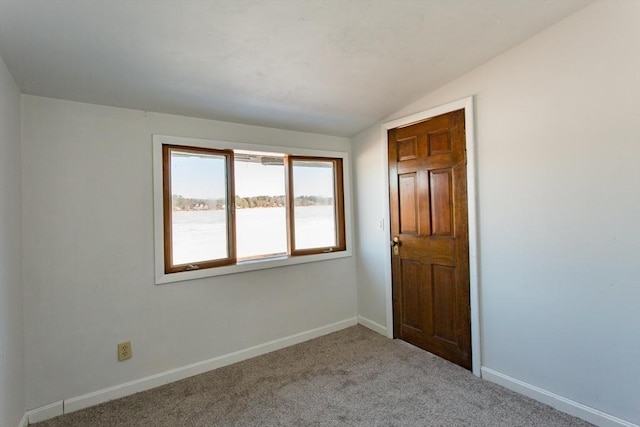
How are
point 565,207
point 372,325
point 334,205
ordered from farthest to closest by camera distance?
point 334,205 → point 372,325 → point 565,207

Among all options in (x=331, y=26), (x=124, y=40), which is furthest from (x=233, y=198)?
(x=331, y=26)

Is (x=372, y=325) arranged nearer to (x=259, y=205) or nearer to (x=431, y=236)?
(x=431, y=236)

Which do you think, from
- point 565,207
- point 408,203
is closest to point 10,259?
point 408,203

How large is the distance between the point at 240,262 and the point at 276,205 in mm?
671

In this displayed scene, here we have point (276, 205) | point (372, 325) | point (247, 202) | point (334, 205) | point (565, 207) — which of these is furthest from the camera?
point (334, 205)

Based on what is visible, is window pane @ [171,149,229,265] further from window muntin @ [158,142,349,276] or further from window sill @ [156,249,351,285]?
window sill @ [156,249,351,285]

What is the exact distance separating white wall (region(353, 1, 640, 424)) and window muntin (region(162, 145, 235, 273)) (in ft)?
6.94

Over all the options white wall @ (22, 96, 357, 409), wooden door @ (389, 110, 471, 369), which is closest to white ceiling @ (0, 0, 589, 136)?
white wall @ (22, 96, 357, 409)

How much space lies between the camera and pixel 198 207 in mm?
2572

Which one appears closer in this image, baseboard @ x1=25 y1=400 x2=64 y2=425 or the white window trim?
baseboard @ x1=25 y1=400 x2=64 y2=425

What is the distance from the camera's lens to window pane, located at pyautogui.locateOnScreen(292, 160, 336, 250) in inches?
125

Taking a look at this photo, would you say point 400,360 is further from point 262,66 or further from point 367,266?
point 262,66

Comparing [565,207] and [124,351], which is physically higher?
[565,207]

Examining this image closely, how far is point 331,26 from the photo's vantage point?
1615 millimetres
